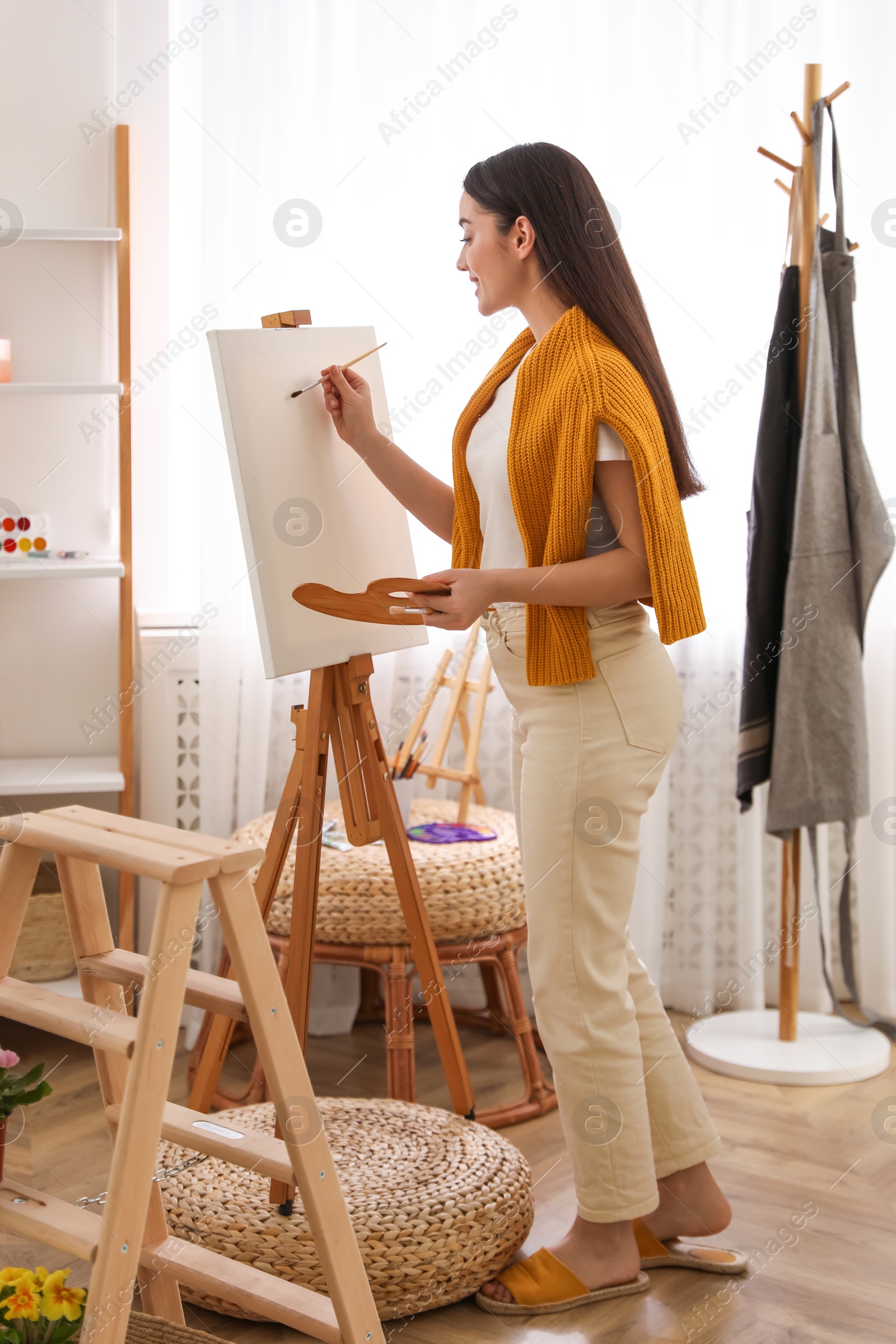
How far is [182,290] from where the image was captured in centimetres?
261

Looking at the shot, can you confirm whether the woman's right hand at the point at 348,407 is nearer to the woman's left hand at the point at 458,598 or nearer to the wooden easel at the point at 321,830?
the wooden easel at the point at 321,830

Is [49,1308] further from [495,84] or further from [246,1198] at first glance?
[495,84]

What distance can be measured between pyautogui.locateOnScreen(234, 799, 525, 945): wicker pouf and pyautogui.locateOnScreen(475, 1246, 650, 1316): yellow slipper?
615 mm

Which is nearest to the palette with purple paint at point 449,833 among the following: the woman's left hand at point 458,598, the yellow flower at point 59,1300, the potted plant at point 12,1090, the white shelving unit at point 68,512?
the white shelving unit at point 68,512

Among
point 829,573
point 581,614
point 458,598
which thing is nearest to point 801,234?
point 829,573

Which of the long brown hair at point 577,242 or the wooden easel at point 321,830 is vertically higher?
the long brown hair at point 577,242

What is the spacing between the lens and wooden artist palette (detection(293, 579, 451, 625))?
57.7 inches

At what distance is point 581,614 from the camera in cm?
155

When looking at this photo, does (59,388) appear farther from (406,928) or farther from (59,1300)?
(59,1300)

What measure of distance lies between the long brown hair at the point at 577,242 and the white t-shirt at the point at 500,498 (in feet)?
0.43

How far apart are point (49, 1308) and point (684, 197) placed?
90.3 inches

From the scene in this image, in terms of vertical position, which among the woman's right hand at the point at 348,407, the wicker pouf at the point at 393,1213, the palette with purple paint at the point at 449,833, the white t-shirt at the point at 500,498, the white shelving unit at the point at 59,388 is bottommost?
the wicker pouf at the point at 393,1213

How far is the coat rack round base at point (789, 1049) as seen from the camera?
7.66 ft

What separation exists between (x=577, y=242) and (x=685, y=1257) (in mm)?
1369
